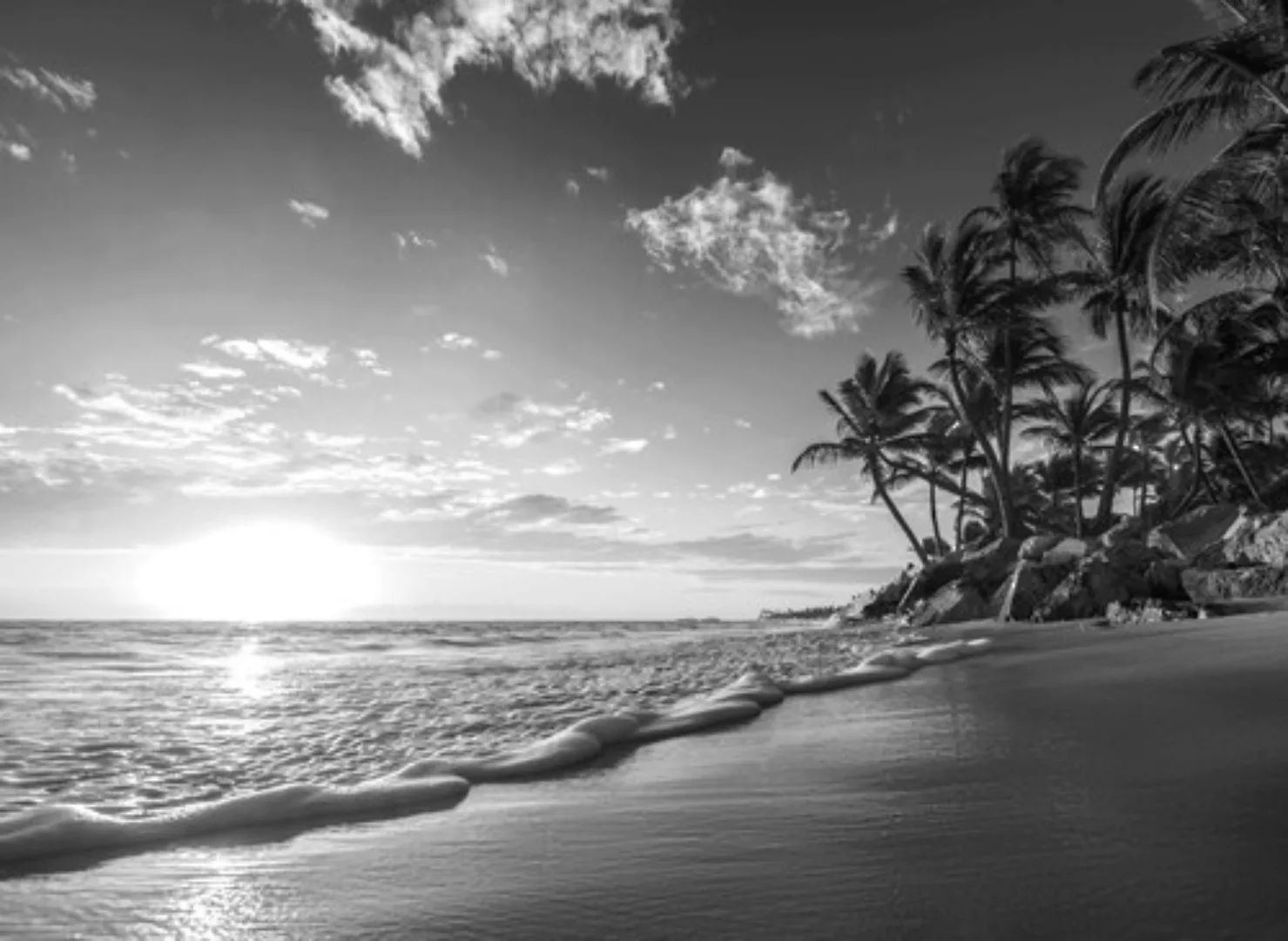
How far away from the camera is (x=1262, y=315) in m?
20.6

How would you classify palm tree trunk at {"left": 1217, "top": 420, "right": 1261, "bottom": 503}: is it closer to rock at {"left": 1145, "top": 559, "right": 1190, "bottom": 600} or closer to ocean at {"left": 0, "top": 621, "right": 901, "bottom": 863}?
rock at {"left": 1145, "top": 559, "right": 1190, "bottom": 600}

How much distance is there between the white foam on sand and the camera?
2.39 metres

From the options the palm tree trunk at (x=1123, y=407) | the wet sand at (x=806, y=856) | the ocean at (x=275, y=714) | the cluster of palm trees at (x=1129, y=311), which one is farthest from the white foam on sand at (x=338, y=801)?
the palm tree trunk at (x=1123, y=407)

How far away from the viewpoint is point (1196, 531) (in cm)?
1980

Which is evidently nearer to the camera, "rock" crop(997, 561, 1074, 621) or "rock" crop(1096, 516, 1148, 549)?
"rock" crop(997, 561, 1074, 621)

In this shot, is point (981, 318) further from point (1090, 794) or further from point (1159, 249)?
point (1090, 794)

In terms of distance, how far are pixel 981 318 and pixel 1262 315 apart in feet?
24.3

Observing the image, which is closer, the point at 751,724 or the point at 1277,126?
the point at 751,724

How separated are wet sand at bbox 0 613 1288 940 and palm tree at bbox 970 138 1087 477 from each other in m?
20.3

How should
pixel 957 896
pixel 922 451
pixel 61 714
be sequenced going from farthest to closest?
1. pixel 922 451
2. pixel 61 714
3. pixel 957 896

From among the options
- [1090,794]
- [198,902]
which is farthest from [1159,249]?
[198,902]

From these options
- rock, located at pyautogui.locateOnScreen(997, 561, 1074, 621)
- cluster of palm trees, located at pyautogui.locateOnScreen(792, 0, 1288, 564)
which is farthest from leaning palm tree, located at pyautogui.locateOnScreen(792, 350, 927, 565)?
rock, located at pyautogui.locateOnScreen(997, 561, 1074, 621)

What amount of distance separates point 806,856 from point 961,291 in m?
22.6

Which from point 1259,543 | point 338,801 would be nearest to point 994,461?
point 1259,543
